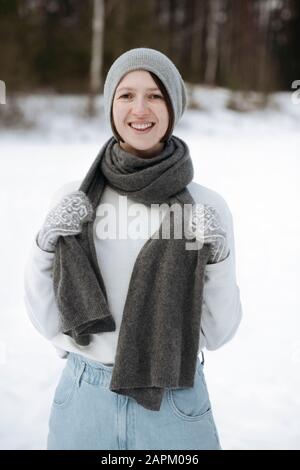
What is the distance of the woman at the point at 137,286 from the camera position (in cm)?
128

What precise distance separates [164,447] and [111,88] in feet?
3.03

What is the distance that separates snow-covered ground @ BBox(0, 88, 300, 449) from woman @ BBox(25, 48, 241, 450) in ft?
4.13

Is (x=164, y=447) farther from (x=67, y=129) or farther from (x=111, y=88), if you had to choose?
(x=67, y=129)

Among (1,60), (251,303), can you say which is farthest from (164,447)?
(1,60)

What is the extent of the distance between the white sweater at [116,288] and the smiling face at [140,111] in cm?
16

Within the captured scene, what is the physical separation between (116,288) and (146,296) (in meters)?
0.08

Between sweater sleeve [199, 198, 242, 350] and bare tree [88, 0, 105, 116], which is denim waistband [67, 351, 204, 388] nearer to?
sweater sleeve [199, 198, 242, 350]

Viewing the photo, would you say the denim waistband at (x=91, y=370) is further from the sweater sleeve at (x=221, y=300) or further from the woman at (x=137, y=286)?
the sweater sleeve at (x=221, y=300)

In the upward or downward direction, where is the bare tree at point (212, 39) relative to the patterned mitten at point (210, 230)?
downward

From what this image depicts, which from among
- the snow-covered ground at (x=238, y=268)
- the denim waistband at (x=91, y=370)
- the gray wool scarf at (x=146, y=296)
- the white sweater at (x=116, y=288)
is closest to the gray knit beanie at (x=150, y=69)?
the gray wool scarf at (x=146, y=296)

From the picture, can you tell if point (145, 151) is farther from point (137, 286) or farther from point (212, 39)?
point (212, 39)

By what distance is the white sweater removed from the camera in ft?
4.29

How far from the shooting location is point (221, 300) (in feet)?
4.27

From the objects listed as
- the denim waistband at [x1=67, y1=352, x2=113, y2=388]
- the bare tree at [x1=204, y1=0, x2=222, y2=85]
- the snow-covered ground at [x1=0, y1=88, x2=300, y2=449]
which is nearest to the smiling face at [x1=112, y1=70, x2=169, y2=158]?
the denim waistband at [x1=67, y1=352, x2=113, y2=388]
